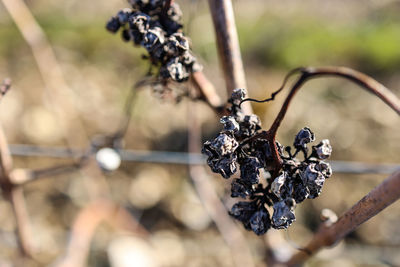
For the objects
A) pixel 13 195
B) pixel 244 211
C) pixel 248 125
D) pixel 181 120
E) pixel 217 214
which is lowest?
pixel 181 120

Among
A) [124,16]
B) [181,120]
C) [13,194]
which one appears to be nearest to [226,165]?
[124,16]

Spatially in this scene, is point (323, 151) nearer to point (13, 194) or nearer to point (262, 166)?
point (262, 166)

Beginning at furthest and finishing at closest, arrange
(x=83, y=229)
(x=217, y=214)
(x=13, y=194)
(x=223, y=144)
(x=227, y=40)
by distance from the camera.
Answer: (x=217, y=214) < (x=83, y=229) < (x=13, y=194) < (x=227, y=40) < (x=223, y=144)

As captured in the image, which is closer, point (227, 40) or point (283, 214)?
point (283, 214)

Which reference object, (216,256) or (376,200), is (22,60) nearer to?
(216,256)

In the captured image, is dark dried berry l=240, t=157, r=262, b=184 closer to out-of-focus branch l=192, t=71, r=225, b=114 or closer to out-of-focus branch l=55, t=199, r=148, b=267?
out-of-focus branch l=192, t=71, r=225, b=114

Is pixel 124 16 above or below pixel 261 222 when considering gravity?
above
